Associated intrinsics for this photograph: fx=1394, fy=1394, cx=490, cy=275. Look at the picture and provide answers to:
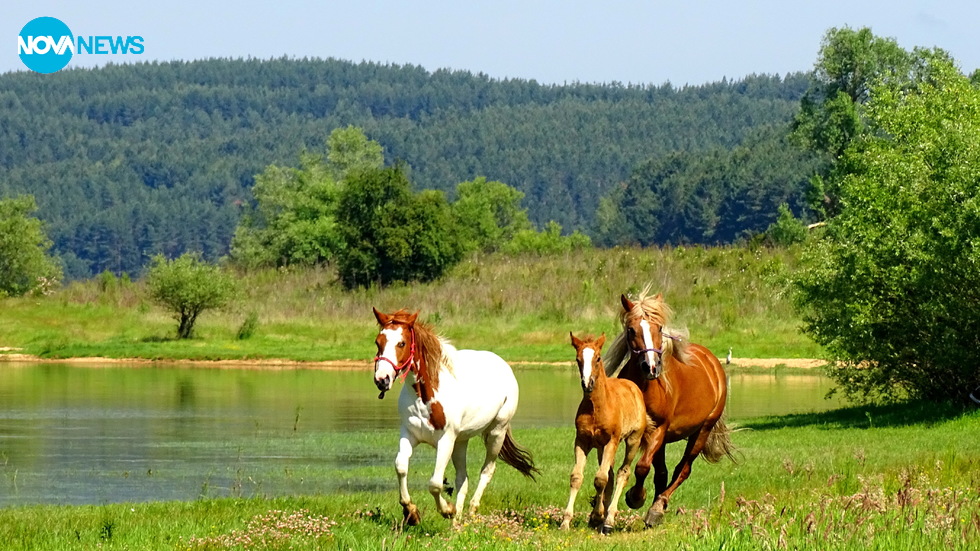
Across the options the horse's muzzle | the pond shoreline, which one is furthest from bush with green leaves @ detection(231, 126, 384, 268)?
the horse's muzzle

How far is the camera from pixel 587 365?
12922 millimetres

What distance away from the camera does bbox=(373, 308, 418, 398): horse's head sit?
1255 cm

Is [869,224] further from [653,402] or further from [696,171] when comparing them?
[696,171]

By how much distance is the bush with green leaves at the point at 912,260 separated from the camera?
25.6m

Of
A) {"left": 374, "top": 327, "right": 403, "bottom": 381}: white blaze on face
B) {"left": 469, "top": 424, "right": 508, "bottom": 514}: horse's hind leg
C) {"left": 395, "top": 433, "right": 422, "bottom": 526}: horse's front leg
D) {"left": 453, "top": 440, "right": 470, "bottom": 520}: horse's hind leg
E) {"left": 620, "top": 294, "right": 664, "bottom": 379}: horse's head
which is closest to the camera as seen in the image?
{"left": 374, "top": 327, "right": 403, "bottom": 381}: white blaze on face

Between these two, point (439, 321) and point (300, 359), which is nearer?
point (300, 359)

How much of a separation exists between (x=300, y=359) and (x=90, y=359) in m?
8.09

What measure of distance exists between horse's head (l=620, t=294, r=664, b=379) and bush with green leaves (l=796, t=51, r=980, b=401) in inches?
496

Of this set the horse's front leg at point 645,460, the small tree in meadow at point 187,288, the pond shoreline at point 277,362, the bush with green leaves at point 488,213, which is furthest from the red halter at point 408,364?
the bush with green leaves at point 488,213

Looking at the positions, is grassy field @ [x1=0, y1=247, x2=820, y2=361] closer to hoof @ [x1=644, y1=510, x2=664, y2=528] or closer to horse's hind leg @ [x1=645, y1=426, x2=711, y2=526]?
horse's hind leg @ [x1=645, y1=426, x2=711, y2=526]

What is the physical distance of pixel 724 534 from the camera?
417 inches

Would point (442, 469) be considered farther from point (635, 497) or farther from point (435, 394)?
point (635, 497)

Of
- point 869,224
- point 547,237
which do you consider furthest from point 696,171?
point 869,224

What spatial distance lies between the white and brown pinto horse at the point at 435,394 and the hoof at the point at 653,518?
171 cm
